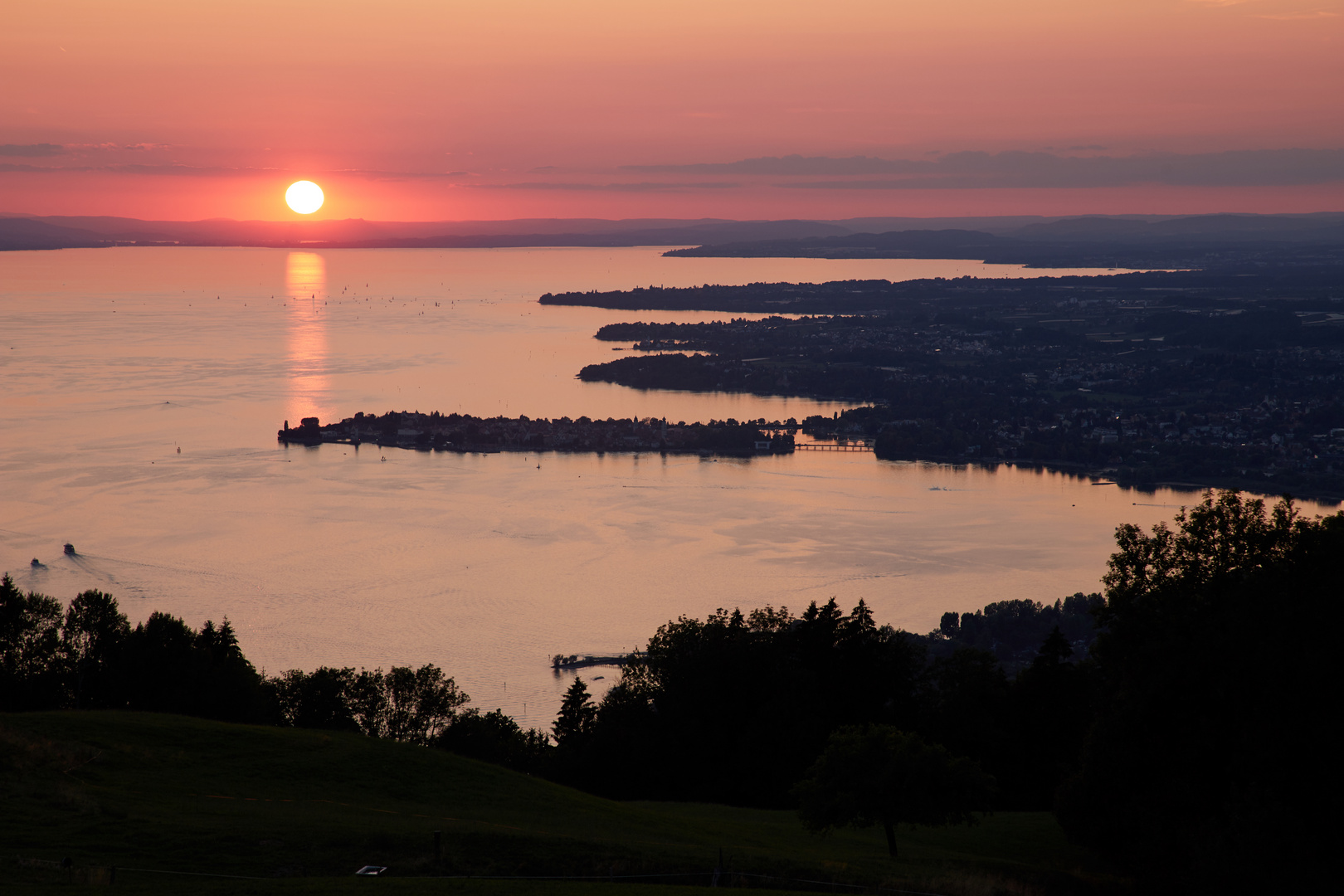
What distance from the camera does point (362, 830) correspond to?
991 centimetres

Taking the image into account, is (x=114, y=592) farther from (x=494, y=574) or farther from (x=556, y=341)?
(x=556, y=341)

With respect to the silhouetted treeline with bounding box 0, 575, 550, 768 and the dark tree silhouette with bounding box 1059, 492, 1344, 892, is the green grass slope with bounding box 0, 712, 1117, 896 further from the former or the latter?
the silhouetted treeline with bounding box 0, 575, 550, 768

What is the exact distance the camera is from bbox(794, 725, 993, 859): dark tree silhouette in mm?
11805

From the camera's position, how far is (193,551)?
40.8 m

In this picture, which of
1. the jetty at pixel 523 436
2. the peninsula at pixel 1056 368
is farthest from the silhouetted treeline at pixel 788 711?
the jetty at pixel 523 436

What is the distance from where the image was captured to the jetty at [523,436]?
62469mm

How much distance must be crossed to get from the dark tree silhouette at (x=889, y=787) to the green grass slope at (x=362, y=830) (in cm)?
37

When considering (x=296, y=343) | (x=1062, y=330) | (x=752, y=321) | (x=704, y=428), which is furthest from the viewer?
(x=752, y=321)

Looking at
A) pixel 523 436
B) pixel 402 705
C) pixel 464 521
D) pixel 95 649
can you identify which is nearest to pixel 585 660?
pixel 402 705

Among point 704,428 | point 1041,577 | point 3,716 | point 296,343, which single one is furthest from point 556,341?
point 3,716

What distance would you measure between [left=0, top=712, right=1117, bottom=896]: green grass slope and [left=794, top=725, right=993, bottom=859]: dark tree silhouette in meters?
0.37

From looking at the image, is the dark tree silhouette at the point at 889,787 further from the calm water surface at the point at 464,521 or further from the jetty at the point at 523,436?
the jetty at the point at 523,436

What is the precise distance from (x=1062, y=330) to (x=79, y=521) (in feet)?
299

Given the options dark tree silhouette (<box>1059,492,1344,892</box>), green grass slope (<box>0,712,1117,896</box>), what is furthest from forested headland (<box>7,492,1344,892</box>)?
green grass slope (<box>0,712,1117,896</box>)
